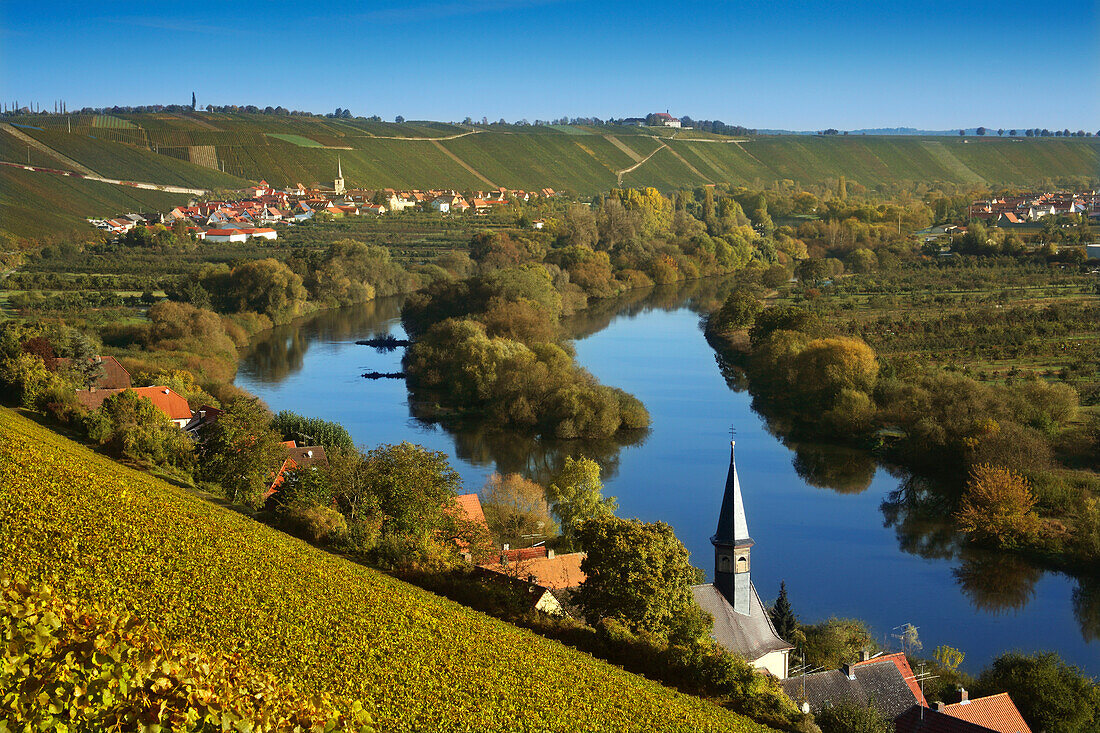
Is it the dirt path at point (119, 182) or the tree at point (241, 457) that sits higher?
the dirt path at point (119, 182)

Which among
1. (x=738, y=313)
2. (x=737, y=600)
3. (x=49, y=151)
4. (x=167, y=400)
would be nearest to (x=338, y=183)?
(x=49, y=151)

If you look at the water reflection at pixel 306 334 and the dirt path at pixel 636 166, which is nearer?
the water reflection at pixel 306 334

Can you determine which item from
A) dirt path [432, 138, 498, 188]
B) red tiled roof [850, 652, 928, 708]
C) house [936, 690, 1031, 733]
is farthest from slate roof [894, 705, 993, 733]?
dirt path [432, 138, 498, 188]

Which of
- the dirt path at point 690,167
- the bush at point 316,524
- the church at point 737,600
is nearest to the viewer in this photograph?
the church at point 737,600

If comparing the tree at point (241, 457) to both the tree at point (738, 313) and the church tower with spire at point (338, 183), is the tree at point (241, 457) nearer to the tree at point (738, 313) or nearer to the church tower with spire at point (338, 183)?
the tree at point (738, 313)

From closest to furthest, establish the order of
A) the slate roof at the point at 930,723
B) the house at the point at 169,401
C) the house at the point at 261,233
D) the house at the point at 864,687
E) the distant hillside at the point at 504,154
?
1. the slate roof at the point at 930,723
2. the house at the point at 864,687
3. the house at the point at 169,401
4. the house at the point at 261,233
5. the distant hillside at the point at 504,154

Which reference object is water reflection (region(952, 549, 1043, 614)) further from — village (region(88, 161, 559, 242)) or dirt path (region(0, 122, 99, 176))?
dirt path (region(0, 122, 99, 176))

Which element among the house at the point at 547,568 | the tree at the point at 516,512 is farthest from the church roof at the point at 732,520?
the tree at the point at 516,512
